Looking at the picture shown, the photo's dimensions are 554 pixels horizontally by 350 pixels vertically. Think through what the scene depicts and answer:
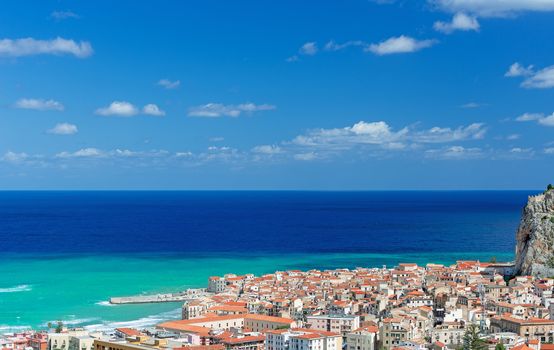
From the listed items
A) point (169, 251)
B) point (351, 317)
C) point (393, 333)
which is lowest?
point (393, 333)

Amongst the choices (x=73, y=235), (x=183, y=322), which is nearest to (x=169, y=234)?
(x=73, y=235)

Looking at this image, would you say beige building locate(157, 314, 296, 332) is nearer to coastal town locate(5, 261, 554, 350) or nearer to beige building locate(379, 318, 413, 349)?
coastal town locate(5, 261, 554, 350)

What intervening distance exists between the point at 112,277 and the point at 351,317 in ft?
114

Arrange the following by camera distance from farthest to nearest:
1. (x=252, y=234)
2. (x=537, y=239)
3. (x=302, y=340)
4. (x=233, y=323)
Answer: (x=252, y=234) < (x=537, y=239) < (x=233, y=323) < (x=302, y=340)

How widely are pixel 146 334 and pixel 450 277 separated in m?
32.0

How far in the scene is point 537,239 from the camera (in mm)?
63250

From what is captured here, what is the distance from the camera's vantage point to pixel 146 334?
39469 millimetres

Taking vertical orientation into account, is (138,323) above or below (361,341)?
below

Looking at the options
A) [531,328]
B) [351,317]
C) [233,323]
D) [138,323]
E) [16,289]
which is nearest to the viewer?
[531,328]

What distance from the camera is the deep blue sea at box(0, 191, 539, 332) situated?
57.0 metres

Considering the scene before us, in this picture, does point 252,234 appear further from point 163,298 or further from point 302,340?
point 302,340

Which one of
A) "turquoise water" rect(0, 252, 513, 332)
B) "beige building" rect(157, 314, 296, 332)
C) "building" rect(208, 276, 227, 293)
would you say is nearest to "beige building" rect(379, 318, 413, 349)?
"beige building" rect(157, 314, 296, 332)

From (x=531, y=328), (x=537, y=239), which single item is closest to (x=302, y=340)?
(x=531, y=328)

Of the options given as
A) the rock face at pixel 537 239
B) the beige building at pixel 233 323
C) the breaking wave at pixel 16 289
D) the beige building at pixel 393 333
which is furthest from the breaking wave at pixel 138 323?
the rock face at pixel 537 239
